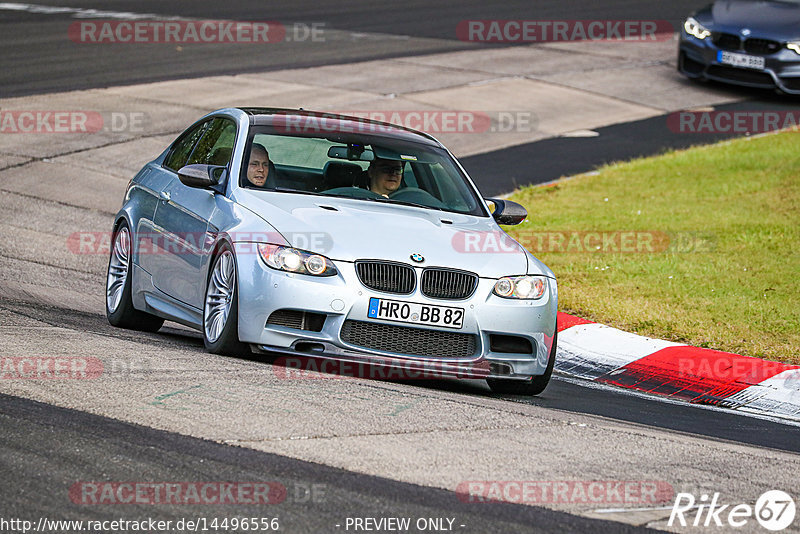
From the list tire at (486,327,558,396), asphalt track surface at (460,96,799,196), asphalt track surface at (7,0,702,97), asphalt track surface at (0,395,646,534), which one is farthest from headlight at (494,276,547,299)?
asphalt track surface at (7,0,702,97)

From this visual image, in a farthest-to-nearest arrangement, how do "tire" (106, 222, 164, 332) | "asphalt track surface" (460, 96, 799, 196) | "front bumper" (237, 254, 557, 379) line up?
1. "asphalt track surface" (460, 96, 799, 196)
2. "tire" (106, 222, 164, 332)
3. "front bumper" (237, 254, 557, 379)

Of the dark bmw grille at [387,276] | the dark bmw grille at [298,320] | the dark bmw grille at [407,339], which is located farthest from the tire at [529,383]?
the dark bmw grille at [298,320]

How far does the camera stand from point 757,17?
68.7 feet

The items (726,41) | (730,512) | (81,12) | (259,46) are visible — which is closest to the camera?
(730,512)

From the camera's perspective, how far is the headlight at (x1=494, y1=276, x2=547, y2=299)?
7.68m

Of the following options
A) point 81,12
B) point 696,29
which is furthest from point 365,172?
point 81,12

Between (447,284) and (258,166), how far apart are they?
5.69 ft

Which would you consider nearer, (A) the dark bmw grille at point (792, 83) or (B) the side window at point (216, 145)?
(B) the side window at point (216, 145)

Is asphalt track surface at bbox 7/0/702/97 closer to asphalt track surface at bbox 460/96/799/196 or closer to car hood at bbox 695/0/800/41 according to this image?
car hood at bbox 695/0/800/41

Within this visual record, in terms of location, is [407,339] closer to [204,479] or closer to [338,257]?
[338,257]

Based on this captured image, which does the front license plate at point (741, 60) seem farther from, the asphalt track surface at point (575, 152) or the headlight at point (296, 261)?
the headlight at point (296, 261)

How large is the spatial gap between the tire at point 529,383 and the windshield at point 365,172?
4.06 feet

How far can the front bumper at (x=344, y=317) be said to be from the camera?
7.30 metres

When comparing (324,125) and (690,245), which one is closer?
(324,125)
